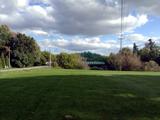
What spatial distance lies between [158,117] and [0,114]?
4.30 metres

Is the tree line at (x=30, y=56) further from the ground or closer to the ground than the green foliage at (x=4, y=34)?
closer to the ground

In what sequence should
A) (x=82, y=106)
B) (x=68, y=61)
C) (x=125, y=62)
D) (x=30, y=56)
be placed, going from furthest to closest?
1. (x=68, y=61)
2. (x=125, y=62)
3. (x=30, y=56)
4. (x=82, y=106)

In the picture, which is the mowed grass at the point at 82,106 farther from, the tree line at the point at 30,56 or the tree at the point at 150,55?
the tree at the point at 150,55

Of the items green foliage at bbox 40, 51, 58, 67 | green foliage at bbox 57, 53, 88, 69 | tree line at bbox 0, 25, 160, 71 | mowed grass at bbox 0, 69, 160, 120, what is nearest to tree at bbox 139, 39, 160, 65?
tree line at bbox 0, 25, 160, 71

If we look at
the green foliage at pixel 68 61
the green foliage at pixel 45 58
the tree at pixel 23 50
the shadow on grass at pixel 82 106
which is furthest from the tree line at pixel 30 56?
the shadow on grass at pixel 82 106

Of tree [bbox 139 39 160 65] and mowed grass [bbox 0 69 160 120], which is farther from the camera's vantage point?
tree [bbox 139 39 160 65]

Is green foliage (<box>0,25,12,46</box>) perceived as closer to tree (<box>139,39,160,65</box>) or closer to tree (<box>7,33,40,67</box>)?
tree (<box>7,33,40,67</box>)

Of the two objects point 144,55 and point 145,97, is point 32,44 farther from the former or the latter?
point 145,97

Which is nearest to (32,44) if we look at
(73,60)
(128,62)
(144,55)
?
(73,60)

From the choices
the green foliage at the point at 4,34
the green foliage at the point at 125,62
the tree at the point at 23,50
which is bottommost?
the green foliage at the point at 125,62

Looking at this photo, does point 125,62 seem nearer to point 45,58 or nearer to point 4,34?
point 45,58

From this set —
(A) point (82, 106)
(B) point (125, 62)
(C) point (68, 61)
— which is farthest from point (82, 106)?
(C) point (68, 61)

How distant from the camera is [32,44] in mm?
123938

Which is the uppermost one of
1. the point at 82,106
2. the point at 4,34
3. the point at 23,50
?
the point at 4,34
